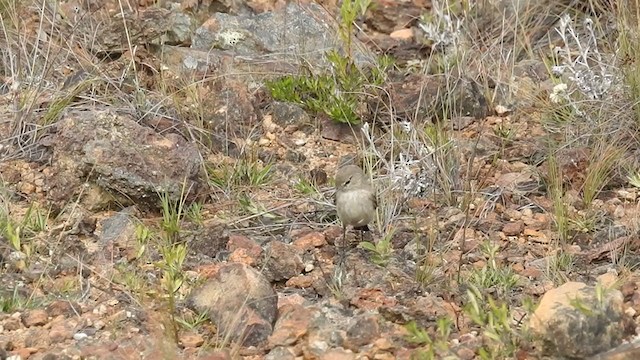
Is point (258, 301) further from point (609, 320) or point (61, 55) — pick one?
point (61, 55)

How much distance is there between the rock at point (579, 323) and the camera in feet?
12.1

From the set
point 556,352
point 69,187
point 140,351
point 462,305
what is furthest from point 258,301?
point 69,187

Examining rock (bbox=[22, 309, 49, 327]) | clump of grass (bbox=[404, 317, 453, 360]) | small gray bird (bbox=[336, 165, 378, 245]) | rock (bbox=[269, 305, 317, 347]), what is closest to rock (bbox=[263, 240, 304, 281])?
small gray bird (bbox=[336, 165, 378, 245])

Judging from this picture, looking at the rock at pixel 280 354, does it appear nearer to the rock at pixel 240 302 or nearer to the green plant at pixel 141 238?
the rock at pixel 240 302

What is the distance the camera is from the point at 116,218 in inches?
201

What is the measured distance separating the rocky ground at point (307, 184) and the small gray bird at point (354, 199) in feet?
0.39

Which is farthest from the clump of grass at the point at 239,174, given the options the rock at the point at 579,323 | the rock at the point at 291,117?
the rock at the point at 579,323

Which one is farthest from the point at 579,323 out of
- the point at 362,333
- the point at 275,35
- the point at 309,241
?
the point at 275,35

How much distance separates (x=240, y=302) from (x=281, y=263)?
1.82 ft

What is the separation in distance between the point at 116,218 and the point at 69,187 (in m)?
0.28

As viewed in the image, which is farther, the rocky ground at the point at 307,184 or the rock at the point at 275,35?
the rock at the point at 275,35

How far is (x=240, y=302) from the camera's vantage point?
417cm

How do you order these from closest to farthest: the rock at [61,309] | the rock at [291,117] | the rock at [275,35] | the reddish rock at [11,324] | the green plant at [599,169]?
the reddish rock at [11,324] < the rock at [61,309] < the green plant at [599,169] < the rock at [291,117] < the rock at [275,35]

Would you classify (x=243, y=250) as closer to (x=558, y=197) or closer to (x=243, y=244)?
(x=243, y=244)
